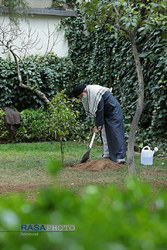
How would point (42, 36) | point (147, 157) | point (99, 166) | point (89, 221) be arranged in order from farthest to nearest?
point (42, 36) < point (147, 157) < point (99, 166) < point (89, 221)

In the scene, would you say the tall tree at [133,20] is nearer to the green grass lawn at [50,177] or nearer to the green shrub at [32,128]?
the green grass lawn at [50,177]

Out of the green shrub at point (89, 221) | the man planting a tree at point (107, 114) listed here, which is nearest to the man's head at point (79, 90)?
the man planting a tree at point (107, 114)

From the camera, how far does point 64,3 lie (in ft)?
38.9

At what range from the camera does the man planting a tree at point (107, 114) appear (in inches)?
225

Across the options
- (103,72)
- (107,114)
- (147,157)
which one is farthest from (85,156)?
(103,72)

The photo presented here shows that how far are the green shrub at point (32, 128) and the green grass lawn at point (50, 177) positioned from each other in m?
2.09

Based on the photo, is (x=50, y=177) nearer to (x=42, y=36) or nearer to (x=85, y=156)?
(x=85, y=156)

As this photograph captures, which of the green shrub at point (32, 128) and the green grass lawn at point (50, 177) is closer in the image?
the green grass lawn at point (50, 177)

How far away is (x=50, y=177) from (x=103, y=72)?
6756 mm

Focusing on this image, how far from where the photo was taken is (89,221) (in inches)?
28.9

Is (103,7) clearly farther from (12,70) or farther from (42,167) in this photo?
(12,70)

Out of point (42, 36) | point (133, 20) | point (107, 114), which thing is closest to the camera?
point (133, 20)

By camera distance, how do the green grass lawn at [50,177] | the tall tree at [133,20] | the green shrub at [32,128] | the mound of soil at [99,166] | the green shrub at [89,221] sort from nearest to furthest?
the green shrub at [89,221] < the tall tree at [133,20] < the green grass lawn at [50,177] < the mound of soil at [99,166] < the green shrub at [32,128]

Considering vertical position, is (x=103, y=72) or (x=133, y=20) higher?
(x=133, y=20)
